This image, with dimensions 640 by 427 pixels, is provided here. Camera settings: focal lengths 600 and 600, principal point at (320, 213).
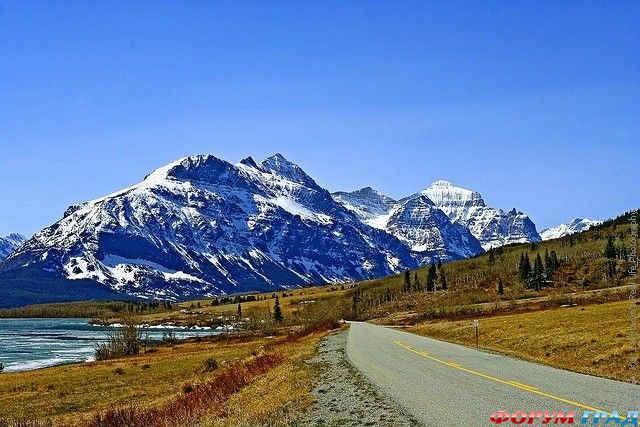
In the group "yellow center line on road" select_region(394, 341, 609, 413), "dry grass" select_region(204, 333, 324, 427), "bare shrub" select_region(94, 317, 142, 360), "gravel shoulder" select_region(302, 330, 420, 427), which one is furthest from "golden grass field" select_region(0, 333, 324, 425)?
"bare shrub" select_region(94, 317, 142, 360)

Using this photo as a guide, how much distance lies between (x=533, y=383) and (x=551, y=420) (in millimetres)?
7238

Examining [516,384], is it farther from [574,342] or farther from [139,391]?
[139,391]

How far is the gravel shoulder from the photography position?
1722 centimetres

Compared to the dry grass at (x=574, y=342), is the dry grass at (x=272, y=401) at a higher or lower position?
higher

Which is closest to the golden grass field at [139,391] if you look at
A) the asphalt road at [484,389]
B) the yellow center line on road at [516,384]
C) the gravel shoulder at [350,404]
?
the gravel shoulder at [350,404]

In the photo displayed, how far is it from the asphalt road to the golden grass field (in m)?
3.98

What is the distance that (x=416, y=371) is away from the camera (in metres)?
27.7

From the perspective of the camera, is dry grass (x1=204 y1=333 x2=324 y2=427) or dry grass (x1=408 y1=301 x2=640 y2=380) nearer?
dry grass (x1=204 y1=333 x2=324 y2=427)

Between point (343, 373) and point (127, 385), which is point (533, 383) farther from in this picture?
point (127, 385)

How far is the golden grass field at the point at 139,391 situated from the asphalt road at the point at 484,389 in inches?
157

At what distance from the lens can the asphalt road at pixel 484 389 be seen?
1631 cm

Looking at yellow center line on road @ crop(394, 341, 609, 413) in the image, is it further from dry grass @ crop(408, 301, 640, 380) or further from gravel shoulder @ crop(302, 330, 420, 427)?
dry grass @ crop(408, 301, 640, 380)

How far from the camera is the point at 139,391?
1965 inches

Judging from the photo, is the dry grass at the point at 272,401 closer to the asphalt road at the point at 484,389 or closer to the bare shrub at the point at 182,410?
the bare shrub at the point at 182,410
